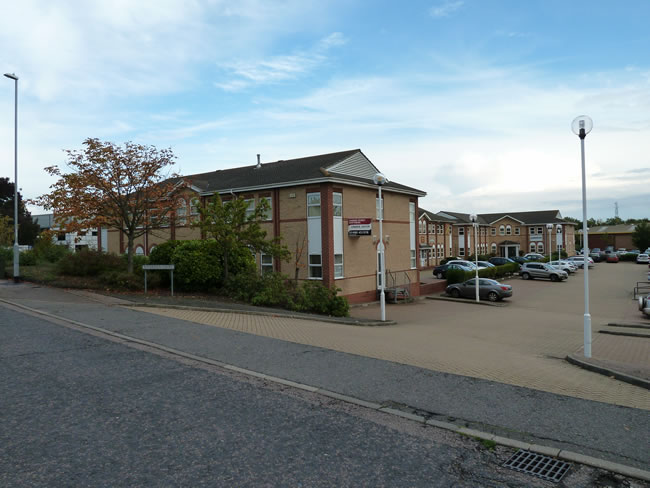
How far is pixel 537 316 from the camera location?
23.8 meters

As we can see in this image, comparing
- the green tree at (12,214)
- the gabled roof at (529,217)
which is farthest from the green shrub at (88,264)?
the gabled roof at (529,217)

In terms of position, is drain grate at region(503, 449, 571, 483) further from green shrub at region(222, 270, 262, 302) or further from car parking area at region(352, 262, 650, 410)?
green shrub at region(222, 270, 262, 302)

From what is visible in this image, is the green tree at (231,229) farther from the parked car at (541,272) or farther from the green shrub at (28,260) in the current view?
the parked car at (541,272)

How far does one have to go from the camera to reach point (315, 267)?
1040 inches

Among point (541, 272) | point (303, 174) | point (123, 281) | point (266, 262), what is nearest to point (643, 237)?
point (541, 272)

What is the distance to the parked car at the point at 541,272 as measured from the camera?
44469 millimetres

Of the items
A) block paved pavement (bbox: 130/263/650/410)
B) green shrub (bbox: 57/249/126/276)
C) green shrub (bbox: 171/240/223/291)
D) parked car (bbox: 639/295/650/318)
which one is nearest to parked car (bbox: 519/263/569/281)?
block paved pavement (bbox: 130/263/650/410)

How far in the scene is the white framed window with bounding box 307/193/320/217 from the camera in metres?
26.2

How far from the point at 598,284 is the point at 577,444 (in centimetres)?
4045

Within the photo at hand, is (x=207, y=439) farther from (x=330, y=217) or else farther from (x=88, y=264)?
(x=330, y=217)

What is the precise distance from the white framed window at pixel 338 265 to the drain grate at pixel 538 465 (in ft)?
68.8

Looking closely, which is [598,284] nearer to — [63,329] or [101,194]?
[101,194]

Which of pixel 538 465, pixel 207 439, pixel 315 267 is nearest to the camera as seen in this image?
pixel 538 465

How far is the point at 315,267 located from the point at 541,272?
2794 cm
